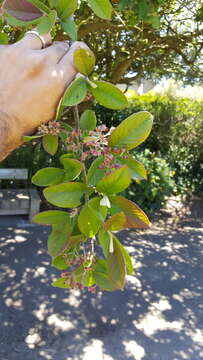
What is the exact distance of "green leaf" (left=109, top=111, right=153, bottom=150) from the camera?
740mm

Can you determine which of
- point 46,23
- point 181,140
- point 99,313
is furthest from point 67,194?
point 181,140

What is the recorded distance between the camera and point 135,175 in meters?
0.78

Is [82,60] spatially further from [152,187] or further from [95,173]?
[152,187]

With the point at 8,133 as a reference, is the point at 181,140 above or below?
below

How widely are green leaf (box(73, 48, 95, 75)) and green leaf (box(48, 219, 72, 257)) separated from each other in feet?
1.01

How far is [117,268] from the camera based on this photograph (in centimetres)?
67

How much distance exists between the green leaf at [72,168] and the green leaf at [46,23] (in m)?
0.26

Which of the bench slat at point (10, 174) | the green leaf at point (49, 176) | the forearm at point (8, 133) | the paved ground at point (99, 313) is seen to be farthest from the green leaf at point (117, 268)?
the bench slat at point (10, 174)

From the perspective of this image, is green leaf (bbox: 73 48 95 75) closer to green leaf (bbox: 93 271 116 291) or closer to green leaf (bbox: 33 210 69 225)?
green leaf (bbox: 33 210 69 225)

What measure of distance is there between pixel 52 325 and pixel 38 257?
4.24 feet

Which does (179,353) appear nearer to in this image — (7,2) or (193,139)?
(7,2)

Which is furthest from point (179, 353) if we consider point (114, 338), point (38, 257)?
point (38, 257)

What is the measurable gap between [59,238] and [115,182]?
178mm

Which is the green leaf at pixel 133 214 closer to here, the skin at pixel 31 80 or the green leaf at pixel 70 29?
the skin at pixel 31 80
